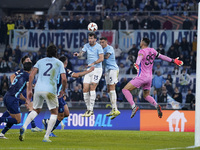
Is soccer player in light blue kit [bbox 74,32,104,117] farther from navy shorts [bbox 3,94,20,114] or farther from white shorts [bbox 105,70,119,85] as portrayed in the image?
navy shorts [bbox 3,94,20,114]

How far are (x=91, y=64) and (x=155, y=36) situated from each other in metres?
13.1

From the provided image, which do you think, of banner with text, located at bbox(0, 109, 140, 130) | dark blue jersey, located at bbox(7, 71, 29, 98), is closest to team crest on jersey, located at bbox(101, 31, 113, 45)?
banner with text, located at bbox(0, 109, 140, 130)

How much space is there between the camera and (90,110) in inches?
665

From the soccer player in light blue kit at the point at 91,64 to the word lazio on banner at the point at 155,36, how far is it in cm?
1209

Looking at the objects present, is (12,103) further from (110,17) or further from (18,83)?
(110,17)

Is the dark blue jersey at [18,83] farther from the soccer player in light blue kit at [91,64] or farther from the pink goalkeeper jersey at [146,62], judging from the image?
the pink goalkeeper jersey at [146,62]

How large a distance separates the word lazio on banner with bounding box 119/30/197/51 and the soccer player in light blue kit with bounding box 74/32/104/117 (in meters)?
12.1

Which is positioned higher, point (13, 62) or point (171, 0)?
point (171, 0)

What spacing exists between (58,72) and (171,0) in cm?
2203

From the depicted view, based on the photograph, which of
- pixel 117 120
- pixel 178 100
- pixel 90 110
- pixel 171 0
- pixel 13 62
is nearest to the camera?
pixel 90 110

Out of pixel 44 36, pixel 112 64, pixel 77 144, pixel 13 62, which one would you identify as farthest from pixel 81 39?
pixel 77 144

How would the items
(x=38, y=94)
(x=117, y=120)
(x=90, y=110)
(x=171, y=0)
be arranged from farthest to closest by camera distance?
(x=171, y=0), (x=117, y=120), (x=90, y=110), (x=38, y=94)

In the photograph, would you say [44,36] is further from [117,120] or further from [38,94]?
[38,94]

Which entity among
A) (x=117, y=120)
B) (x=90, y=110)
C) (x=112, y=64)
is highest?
(x=112, y=64)
